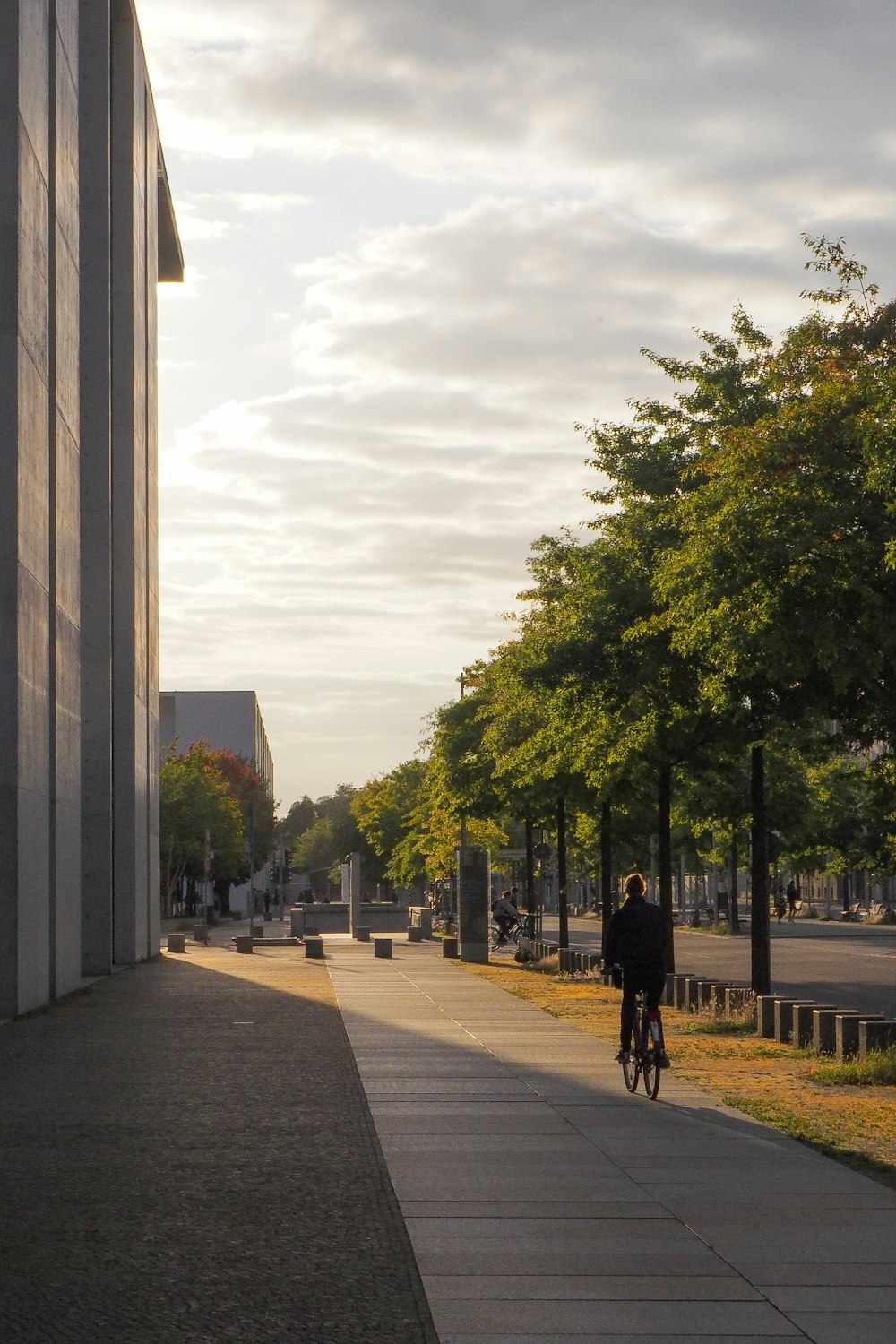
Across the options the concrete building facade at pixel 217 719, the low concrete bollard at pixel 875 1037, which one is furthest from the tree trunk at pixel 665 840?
the concrete building facade at pixel 217 719

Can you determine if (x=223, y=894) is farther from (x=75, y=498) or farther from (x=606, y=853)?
(x=75, y=498)

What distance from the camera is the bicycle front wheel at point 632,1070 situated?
47.3ft

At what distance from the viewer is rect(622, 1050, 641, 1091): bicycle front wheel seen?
47.3ft

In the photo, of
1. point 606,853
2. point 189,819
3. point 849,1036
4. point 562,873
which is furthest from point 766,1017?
point 189,819

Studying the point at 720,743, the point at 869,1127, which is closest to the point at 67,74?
the point at 720,743

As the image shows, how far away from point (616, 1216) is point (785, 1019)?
1026cm

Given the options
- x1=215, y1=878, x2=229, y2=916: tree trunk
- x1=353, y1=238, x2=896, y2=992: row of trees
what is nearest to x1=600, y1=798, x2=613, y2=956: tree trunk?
x1=353, y1=238, x2=896, y2=992: row of trees

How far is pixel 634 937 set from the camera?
14.6m

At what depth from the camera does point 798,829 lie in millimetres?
59594

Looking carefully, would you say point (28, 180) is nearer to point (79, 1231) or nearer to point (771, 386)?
point (771, 386)

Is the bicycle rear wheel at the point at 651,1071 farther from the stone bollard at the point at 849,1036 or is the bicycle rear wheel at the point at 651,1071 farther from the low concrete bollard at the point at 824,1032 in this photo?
the low concrete bollard at the point at 824,1032

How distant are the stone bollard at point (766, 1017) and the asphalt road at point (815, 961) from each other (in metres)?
3.43

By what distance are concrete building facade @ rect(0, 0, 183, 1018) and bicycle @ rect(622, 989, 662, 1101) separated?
9.67m

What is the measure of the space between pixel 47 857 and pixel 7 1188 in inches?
610
